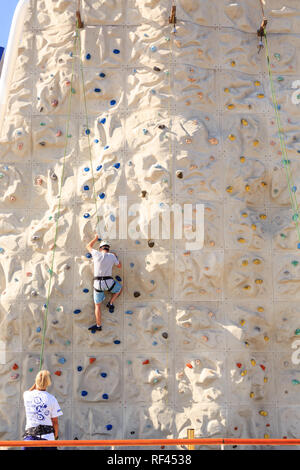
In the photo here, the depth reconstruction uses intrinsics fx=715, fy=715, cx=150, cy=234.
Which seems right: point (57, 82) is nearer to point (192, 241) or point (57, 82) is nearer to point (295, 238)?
point (192, 241)

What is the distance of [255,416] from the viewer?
886 centimetres

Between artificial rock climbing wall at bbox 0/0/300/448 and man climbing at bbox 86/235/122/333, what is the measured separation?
191 mm

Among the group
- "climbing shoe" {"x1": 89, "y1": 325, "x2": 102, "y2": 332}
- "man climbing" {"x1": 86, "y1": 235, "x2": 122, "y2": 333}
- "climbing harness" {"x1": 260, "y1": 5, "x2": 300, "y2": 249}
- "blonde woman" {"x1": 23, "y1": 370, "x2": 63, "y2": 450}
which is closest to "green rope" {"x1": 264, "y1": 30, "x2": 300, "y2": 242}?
"climbing harness" {"x1": 260, "y1": 5, "x2": 300, "y2": 249}

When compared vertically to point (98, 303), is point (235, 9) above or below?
above

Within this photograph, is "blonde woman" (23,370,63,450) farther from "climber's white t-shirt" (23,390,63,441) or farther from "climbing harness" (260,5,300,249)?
"climbing harness" (260,5,300,249)

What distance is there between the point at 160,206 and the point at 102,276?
46.9 inches

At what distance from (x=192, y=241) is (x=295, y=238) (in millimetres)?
1377

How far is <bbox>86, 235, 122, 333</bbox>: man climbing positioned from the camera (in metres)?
8.88

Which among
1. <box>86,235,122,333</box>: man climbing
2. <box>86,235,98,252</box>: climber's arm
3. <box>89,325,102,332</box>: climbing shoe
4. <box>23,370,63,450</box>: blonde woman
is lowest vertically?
<box>23,370,63,450</box>: blonde woman

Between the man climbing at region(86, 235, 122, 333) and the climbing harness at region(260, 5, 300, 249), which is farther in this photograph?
the climbing harness at region(260, 5, 300, 249)

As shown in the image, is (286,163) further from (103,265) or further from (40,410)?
(40,410)
